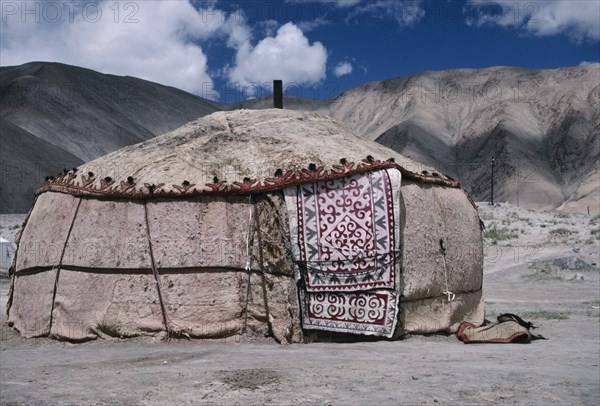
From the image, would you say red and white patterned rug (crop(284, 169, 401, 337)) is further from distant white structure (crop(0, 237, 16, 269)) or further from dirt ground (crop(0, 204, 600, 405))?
distant white structure (crop(0, 237, 16, 269))

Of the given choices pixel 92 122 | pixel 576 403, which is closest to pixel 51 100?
pixel 92 122

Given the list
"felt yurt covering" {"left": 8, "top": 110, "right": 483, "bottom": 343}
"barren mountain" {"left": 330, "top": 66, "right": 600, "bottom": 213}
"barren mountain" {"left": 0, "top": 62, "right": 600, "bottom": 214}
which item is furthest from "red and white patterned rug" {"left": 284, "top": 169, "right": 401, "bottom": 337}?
"barren mountain" {"left": 330, "top": 66, "right": 600, "bottom": 213}

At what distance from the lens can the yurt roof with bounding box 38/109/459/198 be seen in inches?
256

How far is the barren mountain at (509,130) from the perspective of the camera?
49.6m

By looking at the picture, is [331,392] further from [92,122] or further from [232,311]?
[92,122]

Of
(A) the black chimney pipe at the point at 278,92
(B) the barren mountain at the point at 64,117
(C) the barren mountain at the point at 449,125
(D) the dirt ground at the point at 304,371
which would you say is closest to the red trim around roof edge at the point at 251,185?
(D) the dirt ground at the point at 304,371

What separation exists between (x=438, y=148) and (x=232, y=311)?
50786 mm

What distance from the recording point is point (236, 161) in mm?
6969

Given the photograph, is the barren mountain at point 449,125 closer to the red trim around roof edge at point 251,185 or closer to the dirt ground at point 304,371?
the red trim around roof edge at point 251,185

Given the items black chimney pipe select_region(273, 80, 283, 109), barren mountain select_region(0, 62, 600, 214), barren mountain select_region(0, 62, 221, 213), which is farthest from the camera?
barren mountain select_region(0, 62, 600, 214)

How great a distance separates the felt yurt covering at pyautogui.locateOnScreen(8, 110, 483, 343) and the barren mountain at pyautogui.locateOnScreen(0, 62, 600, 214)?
1288 inches

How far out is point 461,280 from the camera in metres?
7.22

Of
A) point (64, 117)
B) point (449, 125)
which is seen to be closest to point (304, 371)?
point (64, 117)

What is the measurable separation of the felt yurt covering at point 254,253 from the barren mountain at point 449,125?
107ft
